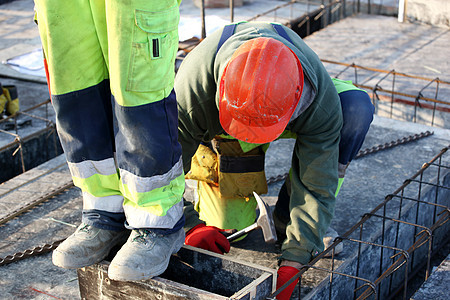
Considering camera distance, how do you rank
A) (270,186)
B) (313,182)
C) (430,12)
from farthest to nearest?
(430,12), (270,186), (313,182)

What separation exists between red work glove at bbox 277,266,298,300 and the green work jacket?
8 cm

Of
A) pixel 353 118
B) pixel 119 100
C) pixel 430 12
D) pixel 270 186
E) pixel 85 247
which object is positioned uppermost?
pixel 119 100

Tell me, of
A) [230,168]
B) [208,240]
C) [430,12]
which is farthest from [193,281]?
[430,12]

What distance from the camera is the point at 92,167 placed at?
305 centimetres

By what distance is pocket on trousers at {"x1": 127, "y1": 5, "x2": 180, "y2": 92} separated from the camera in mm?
2613

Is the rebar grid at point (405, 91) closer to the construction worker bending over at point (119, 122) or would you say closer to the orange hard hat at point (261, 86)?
the orange hard hat at point (261, 86)

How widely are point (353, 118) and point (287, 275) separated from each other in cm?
105

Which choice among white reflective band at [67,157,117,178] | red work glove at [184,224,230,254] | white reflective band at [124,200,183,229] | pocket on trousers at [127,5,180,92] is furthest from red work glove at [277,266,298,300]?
pocket on trousers at [127,5,180,92]

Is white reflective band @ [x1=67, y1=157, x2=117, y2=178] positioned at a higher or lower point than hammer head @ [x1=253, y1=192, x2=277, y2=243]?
higher

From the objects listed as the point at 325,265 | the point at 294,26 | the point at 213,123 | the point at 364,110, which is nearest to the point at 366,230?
the point at 325,265

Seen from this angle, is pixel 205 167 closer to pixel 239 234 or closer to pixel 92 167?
pixel 239 234

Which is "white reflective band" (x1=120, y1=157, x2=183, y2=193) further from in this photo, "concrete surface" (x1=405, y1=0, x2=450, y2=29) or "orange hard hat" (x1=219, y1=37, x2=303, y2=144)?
"concrete surface" (x1=405, y1=0, x2=450, y2=29)

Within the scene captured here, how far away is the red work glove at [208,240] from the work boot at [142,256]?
49 cm

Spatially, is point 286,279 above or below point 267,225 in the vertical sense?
below
